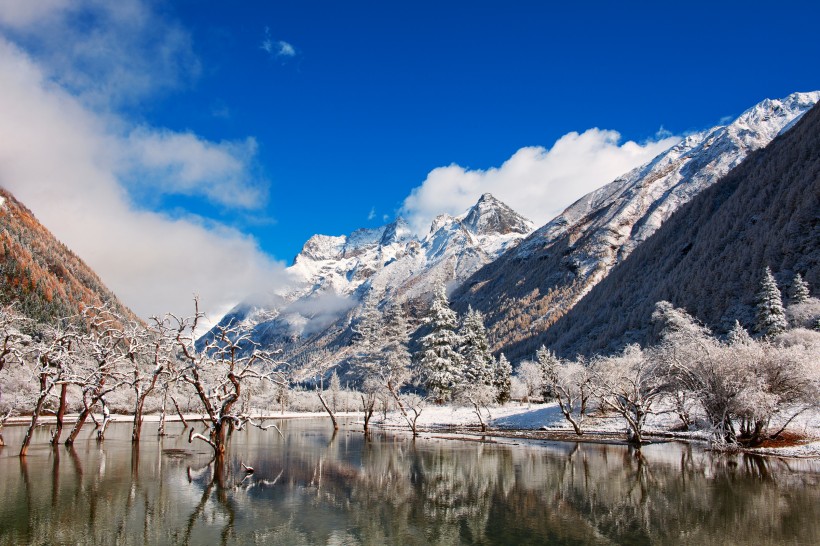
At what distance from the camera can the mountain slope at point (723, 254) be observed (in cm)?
9769

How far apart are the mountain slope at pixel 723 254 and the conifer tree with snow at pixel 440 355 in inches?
2049

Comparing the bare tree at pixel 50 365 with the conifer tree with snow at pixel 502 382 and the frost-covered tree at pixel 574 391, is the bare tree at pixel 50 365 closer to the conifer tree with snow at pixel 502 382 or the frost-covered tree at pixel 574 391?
the frost-covered tree at pixel 574 391

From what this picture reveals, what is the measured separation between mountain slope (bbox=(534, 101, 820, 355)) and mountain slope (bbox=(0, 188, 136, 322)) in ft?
400

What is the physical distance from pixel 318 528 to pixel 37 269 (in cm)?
15566

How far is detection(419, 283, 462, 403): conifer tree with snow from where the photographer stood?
248 ft

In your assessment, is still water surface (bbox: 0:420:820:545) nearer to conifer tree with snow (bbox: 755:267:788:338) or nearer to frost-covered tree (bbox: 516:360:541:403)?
conifer tree with snow (bbox: 755:267:788:338)

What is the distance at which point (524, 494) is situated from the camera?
Answer: 69.3ft

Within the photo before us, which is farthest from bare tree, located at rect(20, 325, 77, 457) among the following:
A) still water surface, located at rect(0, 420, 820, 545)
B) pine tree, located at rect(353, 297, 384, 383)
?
pine tree, located at rect(353, 297, 384, 383)

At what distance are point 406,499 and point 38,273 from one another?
151m

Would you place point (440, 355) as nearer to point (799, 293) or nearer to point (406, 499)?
point (799, 293)

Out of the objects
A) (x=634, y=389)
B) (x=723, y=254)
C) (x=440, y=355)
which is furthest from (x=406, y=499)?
(x=723, y=254)

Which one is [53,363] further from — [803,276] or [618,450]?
[803,276]

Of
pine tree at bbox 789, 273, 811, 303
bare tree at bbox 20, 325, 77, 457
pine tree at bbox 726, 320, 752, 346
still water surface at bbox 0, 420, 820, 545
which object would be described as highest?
pine tree at bbox 789, 273, 811, 303

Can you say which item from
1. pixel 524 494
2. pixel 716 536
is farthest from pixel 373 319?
pixel 716 536
